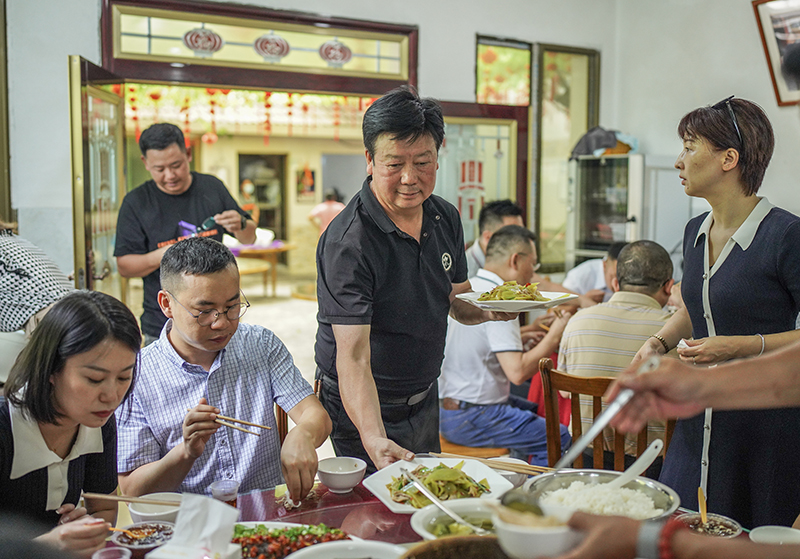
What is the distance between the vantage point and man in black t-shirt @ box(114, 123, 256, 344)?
2996 millimetres

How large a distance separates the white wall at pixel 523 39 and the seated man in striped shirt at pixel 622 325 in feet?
6.87

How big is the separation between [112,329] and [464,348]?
1.82 m

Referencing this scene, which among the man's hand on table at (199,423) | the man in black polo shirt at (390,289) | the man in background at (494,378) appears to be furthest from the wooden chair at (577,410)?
the man's hand on table at (199,423)

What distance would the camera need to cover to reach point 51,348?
127 cm

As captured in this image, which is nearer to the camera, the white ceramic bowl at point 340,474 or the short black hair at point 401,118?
the white ceramic bowl at point 340,474

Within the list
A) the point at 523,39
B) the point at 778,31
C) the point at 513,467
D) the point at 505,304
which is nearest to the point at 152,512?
the point at 513,467

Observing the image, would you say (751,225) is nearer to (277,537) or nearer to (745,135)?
(745,135)

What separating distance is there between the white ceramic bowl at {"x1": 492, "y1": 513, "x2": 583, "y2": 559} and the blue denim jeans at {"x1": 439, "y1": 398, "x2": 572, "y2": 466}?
6.76 ft

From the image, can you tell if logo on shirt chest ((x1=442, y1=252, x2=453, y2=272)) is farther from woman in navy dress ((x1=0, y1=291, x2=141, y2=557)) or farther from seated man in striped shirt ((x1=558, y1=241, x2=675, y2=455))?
woman in navy dress ((x1=0, y1=291, x2=141, y2=557))

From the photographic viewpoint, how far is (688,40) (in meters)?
4.66

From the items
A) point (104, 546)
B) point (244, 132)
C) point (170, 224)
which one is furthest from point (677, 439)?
point (244, 132)

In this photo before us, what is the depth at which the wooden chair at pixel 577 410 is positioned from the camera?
71.8 inches

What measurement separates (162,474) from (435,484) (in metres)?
0.63

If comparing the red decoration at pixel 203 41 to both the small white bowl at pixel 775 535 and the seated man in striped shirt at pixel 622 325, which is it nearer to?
the seated man in striped shirt at pixel 622 325
